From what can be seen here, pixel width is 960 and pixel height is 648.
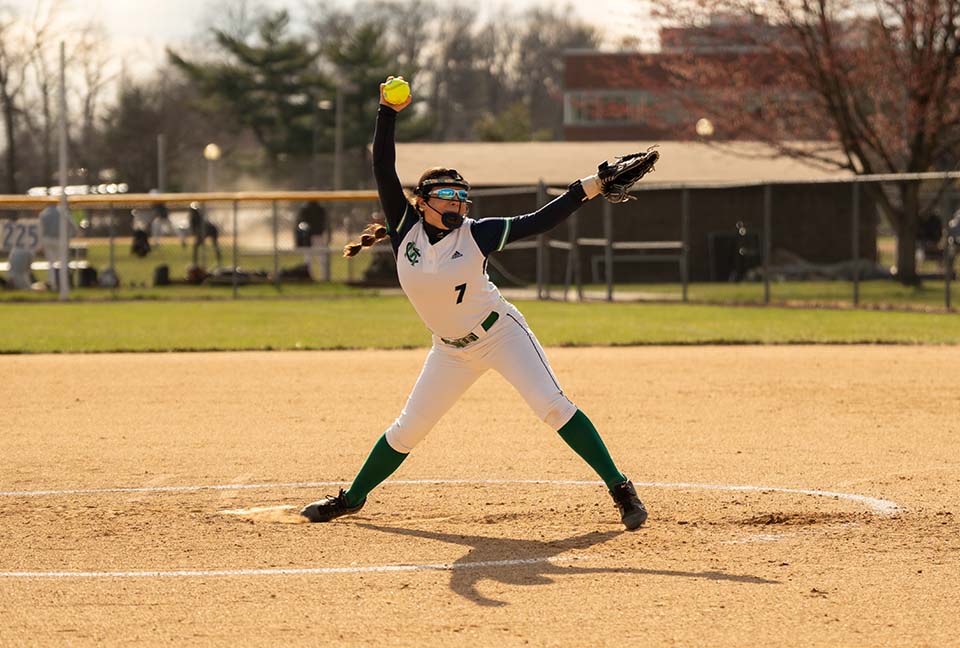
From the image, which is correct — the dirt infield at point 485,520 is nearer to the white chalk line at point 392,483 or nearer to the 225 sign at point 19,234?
the white chalk line at point 392,483

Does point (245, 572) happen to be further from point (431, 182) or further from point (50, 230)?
point (50, 230)

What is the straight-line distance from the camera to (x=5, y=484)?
856cm

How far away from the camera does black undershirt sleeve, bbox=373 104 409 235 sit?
7168 mm

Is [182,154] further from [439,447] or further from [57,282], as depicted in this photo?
[439,447]

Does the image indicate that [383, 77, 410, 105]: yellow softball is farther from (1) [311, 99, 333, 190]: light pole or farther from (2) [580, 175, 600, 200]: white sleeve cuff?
(1) [311, 99, 333, 190]: light pole

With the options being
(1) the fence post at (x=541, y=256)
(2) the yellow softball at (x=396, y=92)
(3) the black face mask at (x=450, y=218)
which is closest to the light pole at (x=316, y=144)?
(1) the fence post at (x=541, y=256)

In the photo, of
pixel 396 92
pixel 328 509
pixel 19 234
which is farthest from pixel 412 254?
pixel 19 234

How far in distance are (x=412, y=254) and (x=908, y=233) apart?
→ 22597 mm

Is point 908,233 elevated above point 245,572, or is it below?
above

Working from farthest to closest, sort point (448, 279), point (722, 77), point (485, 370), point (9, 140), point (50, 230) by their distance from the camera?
point (9, 140)
point (722, 77)
point (50, 230)
point (485, 370)
point (448, 279)

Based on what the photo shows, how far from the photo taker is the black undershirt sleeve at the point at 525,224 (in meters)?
6.92

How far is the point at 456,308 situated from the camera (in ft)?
23.0

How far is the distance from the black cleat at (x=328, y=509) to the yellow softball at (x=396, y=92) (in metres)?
2.02

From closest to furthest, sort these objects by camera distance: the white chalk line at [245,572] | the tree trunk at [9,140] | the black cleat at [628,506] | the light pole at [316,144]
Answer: the white chalk line at [245,572]
the black cleat at [628,506]
the light pole at [316,144]
the tree trunk at [9,140]
